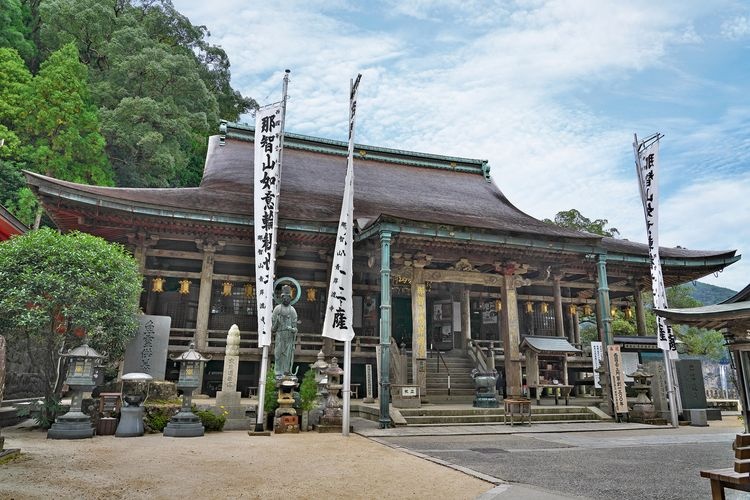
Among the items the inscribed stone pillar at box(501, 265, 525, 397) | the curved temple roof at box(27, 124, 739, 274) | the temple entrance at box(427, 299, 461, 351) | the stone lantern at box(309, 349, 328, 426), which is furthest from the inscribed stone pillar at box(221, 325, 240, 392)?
the temple entrance at box(427, 299, 461, 351)

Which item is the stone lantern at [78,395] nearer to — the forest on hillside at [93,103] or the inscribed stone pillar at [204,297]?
the inscribed stone pillar at [204,297]

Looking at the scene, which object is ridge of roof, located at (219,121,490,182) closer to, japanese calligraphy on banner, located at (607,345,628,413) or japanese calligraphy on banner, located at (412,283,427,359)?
japanese calligraphy on banner, located at (412,283,427,359)

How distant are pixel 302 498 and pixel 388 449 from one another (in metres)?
3.73

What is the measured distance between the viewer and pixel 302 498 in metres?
4.90

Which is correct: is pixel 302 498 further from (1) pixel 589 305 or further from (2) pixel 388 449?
(1) pixel 589 305

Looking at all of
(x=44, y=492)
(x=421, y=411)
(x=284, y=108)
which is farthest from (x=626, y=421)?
(x=44, y=492)

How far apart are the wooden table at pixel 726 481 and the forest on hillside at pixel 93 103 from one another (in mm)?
26144

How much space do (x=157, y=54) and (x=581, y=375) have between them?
28202mm

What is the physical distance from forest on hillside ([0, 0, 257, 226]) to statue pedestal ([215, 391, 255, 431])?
1723cm

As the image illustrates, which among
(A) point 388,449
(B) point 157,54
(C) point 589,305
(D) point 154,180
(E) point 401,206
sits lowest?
(A) point 388,449

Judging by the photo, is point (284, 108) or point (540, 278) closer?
point (284, 108)

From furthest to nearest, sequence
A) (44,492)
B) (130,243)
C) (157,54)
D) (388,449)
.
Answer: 1. (157,54)
2. (130,243)
3. (388,449)
4. (44,492)

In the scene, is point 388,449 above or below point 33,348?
below

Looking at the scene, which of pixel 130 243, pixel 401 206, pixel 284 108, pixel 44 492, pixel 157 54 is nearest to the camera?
pixel 44 492
